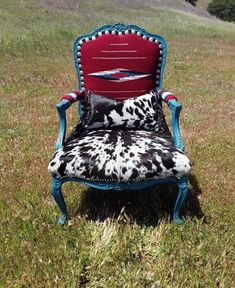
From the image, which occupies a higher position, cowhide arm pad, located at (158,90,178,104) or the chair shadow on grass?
cowhide arm pad, located at (158,90,178,104)

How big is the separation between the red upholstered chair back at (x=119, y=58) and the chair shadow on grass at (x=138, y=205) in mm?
1401

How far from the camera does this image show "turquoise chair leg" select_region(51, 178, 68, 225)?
4.41 meters

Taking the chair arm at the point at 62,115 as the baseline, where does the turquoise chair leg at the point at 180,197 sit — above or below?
below

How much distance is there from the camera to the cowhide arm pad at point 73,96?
516 cm

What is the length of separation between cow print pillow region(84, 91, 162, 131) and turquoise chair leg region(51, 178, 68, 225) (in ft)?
3.34

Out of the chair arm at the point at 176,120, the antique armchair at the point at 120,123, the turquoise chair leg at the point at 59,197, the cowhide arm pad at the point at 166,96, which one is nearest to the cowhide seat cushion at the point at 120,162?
the antique armchair at the point at 120,123

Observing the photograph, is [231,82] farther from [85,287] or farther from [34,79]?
[85,287]

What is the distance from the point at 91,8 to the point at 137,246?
102 feet

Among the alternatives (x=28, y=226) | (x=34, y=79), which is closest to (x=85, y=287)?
(x=28, y=226)

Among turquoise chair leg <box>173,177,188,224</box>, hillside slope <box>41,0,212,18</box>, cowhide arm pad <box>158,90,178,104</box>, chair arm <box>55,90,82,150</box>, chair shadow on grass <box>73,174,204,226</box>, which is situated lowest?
hillside slope <box>41,0,212,18</box>

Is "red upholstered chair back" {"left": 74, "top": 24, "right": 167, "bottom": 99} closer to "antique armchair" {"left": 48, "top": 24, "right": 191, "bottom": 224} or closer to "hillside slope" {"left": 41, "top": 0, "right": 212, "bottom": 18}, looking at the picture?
"antique armchair" {"left": 48, "top": 24, "right": 191, "bottom": 224}

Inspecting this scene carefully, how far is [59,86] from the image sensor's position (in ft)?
37.4

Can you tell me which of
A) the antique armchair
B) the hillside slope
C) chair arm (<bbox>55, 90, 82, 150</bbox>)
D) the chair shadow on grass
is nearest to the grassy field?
the chair shadow on grass

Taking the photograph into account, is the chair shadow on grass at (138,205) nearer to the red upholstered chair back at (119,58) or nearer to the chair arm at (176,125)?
the chair arm at (176,125)
